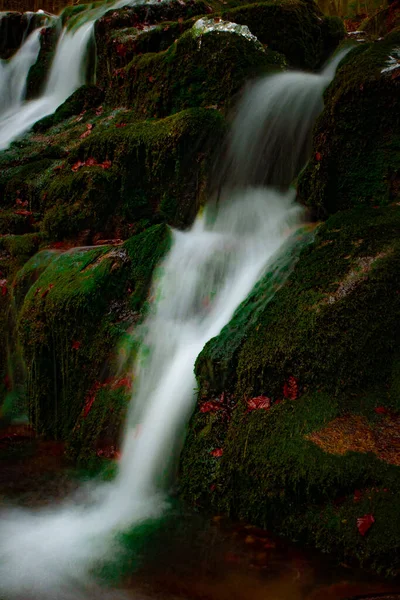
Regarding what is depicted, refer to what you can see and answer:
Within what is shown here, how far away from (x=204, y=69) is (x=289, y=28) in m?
1.94

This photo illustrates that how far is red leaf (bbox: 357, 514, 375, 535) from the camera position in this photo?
280cm

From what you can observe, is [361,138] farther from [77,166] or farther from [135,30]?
[135,30]

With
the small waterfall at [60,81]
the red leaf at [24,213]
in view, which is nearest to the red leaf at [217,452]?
the red leaf at [24,213]

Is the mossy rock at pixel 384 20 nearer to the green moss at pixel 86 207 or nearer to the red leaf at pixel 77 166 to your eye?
the red leaf at pixel 77 166

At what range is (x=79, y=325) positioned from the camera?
481cm

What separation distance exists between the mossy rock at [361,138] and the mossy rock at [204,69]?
2040 millimetres

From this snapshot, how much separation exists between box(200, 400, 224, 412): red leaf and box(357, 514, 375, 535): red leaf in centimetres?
119

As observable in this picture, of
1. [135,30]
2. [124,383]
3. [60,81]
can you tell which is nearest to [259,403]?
[124,383]

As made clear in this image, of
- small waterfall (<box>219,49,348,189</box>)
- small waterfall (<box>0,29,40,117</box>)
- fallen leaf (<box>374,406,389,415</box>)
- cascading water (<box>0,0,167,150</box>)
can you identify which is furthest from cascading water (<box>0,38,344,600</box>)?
small waterfall (<box>0,29,40,117</box>)

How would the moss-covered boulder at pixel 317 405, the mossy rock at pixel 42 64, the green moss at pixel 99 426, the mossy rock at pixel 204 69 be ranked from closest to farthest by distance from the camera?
the moss-covered boulder at pixel 317 405 → the green moss at pixel 99 426 → the mossy rock at pixel 204 69 → the mossy rock at pixel 42 64

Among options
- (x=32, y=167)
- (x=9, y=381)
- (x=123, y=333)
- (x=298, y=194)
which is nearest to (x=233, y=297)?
Result: (x=123, y=333)

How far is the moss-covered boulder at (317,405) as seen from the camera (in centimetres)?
293

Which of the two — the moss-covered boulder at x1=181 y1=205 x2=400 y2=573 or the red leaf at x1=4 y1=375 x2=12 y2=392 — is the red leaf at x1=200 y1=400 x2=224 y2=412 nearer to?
the moss-covered boulder at x1=181 y1=205 x2=400 y2=573

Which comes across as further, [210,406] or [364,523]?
[210,406]
